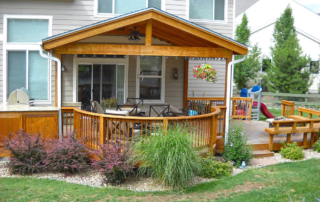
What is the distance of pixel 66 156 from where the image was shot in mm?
6121

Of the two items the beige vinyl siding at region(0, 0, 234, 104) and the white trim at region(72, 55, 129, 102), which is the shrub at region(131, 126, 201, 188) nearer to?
the white trim at region(72, 55, 129, 102)

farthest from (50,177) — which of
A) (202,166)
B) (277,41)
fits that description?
(277,41)

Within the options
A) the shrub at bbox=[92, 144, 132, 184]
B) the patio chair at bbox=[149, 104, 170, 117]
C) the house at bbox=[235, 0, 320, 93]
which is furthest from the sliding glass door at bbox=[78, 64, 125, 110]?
the house at bbox=[235, 0, 320, 93]

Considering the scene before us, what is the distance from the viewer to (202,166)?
6.32m

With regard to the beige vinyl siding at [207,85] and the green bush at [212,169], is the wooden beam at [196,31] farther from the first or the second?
the beige vinyl siding at [207,85]

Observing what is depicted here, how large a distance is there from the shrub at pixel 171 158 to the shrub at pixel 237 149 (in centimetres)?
155

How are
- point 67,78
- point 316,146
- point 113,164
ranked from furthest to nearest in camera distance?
point 67,78 < point 316,146 < point 113,164

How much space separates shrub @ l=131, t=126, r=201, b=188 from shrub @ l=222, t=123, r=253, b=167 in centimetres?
155

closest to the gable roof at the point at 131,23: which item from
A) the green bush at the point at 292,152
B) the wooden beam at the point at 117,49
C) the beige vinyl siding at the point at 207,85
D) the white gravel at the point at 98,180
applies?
the wooden beam at the point at 117,49

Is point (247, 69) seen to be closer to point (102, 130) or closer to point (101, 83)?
point (101, 83)

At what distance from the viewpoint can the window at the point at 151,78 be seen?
1121 cm

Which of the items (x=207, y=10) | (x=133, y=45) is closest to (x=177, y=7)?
(x=207, y=10)

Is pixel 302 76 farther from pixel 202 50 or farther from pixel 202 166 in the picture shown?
pixel 202 166

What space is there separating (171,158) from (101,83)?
6301 millimetres
